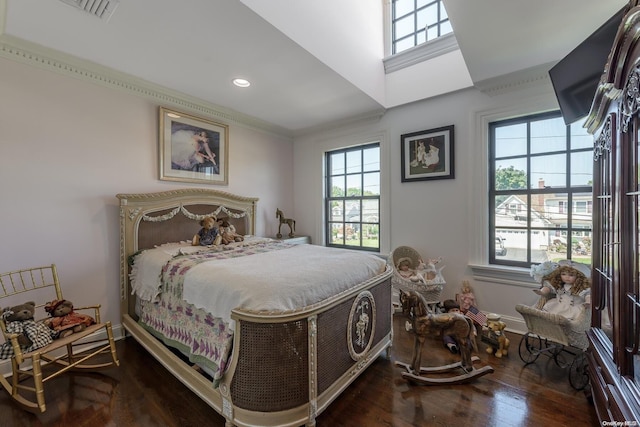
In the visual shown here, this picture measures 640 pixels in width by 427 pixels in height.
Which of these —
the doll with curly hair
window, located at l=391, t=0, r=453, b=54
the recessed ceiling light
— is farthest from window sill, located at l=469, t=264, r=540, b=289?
→ the recessed ceiling light

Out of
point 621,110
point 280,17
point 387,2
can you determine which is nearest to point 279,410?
point 621,110

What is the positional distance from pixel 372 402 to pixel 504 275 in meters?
1.97

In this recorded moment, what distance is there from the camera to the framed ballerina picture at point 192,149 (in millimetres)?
2873

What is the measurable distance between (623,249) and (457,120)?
7.39 ft

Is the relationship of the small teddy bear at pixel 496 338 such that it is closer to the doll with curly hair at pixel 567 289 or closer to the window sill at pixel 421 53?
the doll with curly hair at pixel 567 289

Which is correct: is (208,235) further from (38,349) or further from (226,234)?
(38,349)

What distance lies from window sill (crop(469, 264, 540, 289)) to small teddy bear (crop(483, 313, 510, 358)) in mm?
474

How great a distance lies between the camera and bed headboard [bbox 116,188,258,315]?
8.23 ft

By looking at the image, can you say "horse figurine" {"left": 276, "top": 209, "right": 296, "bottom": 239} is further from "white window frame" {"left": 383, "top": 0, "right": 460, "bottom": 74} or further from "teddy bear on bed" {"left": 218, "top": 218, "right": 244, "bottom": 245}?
"white window frame" {"left": 383, "top": 0, "right": 460, "bottom": 74}

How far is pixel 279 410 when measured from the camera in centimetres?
133

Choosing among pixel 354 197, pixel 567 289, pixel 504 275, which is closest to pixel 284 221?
pixel 354 197

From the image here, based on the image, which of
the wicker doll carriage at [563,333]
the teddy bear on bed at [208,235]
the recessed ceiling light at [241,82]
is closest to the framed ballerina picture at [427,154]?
the wicker doll carriage at [563,333]

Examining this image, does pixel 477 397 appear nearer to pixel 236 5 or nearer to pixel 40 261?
pixel 236 5

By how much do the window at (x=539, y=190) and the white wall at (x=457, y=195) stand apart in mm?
158
